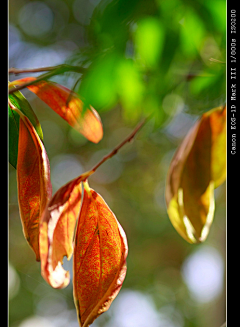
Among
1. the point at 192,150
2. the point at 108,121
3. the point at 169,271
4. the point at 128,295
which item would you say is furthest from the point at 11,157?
the point at 169,271

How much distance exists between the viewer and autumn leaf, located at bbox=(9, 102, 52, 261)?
0.24 meters

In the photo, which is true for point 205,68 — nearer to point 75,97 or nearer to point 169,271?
point 75,97

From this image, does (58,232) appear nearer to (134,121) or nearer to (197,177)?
(197,177)

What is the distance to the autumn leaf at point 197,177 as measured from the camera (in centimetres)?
21

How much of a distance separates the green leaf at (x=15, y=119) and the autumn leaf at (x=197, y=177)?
153 millimetres

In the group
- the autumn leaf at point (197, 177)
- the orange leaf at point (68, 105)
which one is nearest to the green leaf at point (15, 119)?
the orange leaf at point (68, 105)

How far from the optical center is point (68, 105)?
1.02 feet

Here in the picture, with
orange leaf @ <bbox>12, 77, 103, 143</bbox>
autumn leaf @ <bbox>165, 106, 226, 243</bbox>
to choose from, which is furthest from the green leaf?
autumn leaf @ <bbox>165, 106, 226, 243</bbox>

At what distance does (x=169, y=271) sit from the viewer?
2.21 m

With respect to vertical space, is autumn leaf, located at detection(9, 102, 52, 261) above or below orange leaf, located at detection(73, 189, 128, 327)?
above

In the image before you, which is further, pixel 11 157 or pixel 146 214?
pixel 146 214

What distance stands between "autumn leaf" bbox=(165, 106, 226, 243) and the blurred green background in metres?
0.08

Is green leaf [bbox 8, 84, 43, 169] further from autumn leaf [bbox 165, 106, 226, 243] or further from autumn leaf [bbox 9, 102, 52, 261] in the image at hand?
autumn leaf [bbox 165, 106, 226, 243]
